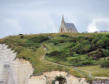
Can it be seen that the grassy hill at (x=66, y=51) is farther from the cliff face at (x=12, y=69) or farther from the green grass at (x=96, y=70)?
the cliff face at (x=12, y=69)

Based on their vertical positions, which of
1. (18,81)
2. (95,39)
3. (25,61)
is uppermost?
(95,39)

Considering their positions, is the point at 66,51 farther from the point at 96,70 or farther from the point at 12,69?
the point at 12,69

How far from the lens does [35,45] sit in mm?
42062

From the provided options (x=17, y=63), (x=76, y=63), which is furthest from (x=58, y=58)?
(x=17, y=63)

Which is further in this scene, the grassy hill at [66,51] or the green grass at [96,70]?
the grassy hill at [66,51]

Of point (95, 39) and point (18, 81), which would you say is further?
point (95, 39)

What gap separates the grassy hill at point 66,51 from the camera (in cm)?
3591

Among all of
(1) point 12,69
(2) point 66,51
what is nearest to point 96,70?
(2) point 66,51

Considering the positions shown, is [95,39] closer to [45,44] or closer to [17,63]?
[45,44]

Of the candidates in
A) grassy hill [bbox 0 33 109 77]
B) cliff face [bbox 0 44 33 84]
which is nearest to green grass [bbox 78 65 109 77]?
grassy hill [bbox 0 33 109 77]

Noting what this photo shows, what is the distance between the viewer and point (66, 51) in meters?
40.0

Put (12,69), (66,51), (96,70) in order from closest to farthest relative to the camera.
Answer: (96,70) → (12,69) → (66,51)

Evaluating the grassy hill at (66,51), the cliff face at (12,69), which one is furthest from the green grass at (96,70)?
the cliff face at (12,69)

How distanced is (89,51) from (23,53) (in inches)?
351
